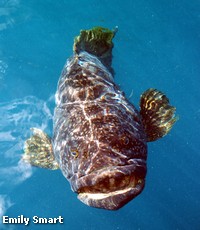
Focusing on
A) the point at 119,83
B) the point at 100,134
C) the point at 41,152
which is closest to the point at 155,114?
the point at 100,134

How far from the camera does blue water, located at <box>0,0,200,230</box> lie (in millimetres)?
12773

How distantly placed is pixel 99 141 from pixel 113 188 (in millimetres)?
788

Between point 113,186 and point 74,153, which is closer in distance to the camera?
point 113,186

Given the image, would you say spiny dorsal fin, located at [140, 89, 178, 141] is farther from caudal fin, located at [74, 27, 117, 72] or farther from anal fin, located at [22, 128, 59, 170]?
anal fin, located at [22, 128, 59, 170]

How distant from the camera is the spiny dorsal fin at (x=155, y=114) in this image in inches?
239

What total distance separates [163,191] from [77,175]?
59.8ft

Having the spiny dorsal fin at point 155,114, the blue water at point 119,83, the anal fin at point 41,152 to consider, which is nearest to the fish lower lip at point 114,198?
the spiny dorsal fin at point 155,114

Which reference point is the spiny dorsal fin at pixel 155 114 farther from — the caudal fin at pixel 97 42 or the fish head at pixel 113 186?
the caudal fin at pixel 97 42

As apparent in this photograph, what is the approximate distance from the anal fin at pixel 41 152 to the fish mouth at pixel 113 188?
9.86 ft

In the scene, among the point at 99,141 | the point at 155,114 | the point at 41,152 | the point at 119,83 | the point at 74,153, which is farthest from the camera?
the point at 119,83

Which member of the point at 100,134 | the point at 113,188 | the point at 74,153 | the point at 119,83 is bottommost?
the point at 113,188

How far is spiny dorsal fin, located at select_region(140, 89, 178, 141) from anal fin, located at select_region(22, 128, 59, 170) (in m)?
2.55

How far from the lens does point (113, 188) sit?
12.9ft

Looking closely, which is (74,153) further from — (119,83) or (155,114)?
(119,83)
